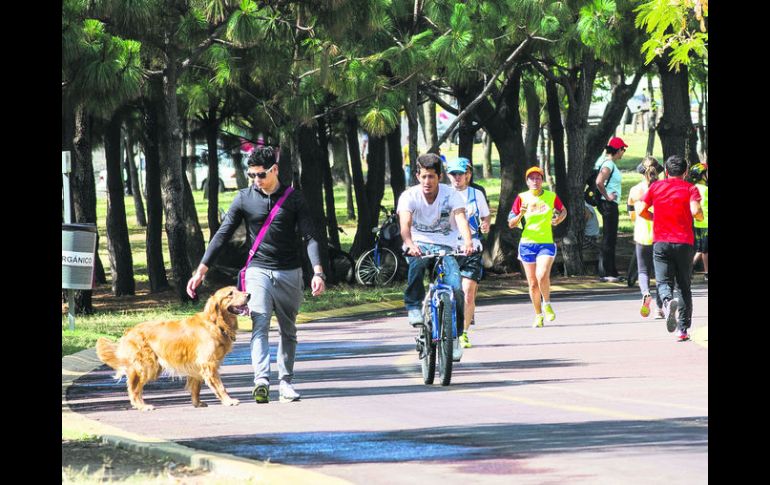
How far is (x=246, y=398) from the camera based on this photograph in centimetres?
1207

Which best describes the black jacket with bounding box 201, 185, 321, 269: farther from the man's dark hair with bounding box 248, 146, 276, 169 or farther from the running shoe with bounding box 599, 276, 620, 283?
the running shoe with bounding box 599, 276, 620, 283

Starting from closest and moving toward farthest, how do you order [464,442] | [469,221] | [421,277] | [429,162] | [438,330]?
[464,442] < [438,330] < [429,162] < [421,277] < [469,221]

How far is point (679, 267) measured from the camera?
16.0 m

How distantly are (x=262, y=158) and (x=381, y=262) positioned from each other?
56.8ft

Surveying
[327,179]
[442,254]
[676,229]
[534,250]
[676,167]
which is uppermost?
[327,179]

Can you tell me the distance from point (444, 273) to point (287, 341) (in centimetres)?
182

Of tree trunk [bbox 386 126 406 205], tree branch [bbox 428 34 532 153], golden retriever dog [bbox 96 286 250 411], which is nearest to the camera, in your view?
golden retriever dog [bbox 96 286 250 411]

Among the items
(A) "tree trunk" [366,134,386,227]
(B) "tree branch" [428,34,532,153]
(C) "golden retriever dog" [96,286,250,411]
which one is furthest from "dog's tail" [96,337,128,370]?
(A) "tree trunk" [366,134,386,227]

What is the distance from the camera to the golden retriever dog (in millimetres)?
11227

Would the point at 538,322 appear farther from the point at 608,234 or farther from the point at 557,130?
the point at 557,130

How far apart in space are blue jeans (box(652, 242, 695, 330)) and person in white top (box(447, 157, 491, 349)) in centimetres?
181

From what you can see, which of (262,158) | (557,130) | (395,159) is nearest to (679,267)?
(262,158)

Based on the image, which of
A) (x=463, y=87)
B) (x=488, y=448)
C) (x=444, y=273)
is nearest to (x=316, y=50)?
(x=463, y=87)

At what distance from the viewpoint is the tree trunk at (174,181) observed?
2406cm
